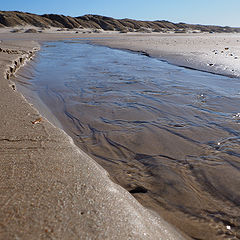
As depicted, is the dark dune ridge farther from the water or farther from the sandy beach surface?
the sandy beach surface

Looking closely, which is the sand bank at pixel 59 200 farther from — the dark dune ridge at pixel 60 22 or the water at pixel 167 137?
the dark dune ridge at pixel 60 22

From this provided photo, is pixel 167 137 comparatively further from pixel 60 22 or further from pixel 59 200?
pixel 60 22

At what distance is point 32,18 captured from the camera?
3478 cm

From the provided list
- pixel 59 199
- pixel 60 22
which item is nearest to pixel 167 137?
pixel 59 199

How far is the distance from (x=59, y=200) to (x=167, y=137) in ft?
4.98

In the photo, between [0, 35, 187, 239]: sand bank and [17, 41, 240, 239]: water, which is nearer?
[0, 35, 187, 239]: sand bank

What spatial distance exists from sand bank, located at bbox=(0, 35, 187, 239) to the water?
292 mm

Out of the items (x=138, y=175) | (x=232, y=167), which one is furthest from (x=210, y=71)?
(x=138, y=175)

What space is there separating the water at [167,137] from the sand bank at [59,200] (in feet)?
0.96

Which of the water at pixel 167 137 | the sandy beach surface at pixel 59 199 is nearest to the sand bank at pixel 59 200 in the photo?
the sandy beach surface at pixel 59 199

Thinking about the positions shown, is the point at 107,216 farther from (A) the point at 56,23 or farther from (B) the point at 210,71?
(A) the point at 56,23

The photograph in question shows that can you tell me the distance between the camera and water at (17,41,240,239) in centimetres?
157

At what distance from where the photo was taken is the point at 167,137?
2.46 m

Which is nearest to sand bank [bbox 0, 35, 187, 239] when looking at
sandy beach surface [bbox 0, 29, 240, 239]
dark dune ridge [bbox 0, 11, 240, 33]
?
sandy beach surface [bbox 0, 29, 240, 239]
